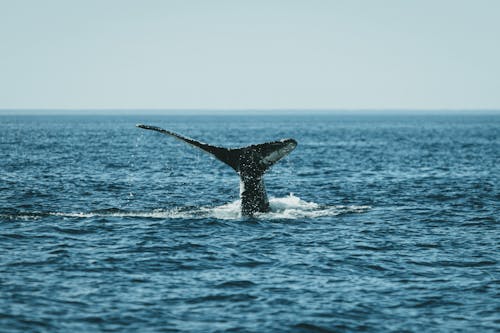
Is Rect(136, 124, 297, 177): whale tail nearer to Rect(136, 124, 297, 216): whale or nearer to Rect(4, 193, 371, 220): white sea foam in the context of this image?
Rect(136, 124, 297, 216): whale

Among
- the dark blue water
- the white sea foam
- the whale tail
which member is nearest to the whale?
the whale tail

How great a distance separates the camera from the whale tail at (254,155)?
18.3 metres

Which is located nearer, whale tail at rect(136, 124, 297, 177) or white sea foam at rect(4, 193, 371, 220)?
whale tail at rect(136, 124, 297, 177)

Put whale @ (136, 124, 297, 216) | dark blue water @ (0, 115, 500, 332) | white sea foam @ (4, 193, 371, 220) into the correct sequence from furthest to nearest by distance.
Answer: white sea foam @ (4, 193, 371, 220) < whale @ (136, 124, 297, 216) < dark blue water @ (0, 115, 500, 332)

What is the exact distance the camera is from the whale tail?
60.0 feet

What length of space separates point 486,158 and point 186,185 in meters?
27.8

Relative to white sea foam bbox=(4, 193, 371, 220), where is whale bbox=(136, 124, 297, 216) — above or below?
above

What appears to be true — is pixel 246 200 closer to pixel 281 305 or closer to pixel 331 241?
pixel 331 241

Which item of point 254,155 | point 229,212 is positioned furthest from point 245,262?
point 229,212

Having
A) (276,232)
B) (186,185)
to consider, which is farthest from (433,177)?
(276,232)

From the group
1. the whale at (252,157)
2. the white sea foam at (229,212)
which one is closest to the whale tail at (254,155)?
the whale at (252,157)

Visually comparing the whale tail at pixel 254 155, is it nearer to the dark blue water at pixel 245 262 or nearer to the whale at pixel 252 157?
the whale at pixel 252 157

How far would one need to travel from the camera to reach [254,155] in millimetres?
18781

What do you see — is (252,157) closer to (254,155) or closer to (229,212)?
(254,155)
